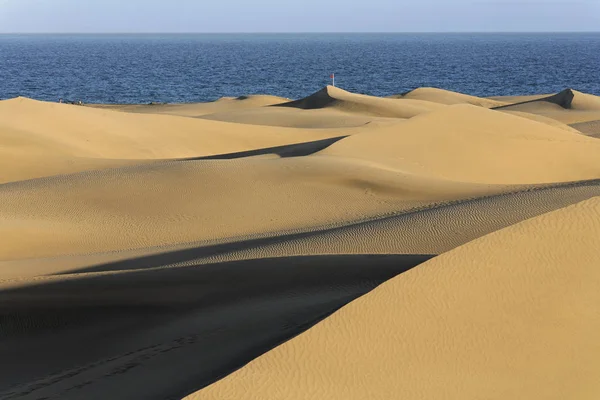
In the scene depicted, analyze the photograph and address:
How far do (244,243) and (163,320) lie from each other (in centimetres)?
201

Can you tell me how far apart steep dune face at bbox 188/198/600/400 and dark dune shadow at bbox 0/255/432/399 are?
33 centimetres

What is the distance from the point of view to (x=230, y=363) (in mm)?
4414

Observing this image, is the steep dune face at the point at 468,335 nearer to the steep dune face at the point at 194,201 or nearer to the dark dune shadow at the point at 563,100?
the steep dune face at the point at 194,201

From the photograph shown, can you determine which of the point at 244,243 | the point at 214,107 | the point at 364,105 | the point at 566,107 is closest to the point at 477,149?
the point at 244,243

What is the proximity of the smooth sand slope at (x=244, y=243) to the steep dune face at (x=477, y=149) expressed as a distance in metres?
0.04

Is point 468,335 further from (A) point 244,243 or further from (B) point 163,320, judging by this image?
(A) point 244,243

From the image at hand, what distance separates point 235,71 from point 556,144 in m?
56.5

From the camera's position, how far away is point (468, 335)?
4441 millimetres

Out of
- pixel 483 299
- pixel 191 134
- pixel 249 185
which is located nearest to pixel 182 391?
pixel 483 299

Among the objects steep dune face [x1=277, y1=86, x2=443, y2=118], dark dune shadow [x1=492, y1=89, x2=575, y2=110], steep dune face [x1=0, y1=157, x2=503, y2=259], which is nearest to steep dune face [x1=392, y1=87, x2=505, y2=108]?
dark dune shadow [x1=492, y1=89, x2=575, y2=110]

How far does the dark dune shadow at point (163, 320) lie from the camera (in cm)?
459

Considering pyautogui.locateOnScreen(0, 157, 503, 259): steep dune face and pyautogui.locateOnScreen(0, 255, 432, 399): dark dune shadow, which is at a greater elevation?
pyautogui.locateOnScreen(0, 255, 432, 399): dark dune shadow

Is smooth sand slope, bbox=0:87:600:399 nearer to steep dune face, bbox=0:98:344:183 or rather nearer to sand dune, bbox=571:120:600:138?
steep dune face, bbox=0:98:344:183

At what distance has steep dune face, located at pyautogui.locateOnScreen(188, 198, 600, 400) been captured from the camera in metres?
3.96
